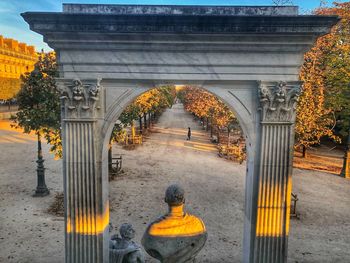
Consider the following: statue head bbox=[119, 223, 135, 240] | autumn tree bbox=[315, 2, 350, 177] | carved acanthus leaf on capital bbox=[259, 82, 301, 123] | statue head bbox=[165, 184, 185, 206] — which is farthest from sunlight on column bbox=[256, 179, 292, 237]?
autumn tree bbox=[315, 2, 350, 177]

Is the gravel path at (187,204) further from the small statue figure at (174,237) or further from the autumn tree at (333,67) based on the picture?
the small statue figure at (174,237)

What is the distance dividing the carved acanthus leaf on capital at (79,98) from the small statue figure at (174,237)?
3.15 meters

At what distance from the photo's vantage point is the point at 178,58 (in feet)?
17.4

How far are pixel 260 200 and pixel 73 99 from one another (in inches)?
153

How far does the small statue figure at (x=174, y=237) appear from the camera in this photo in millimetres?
2730

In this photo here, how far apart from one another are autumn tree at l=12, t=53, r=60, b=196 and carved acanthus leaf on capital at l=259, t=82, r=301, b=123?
8290 millimetres

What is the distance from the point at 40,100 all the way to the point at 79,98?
788 centimetres

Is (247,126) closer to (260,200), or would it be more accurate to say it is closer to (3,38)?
(260,200)

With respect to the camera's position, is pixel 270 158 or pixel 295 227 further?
pixel 295 227

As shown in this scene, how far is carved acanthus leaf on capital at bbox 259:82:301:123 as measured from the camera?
536cm

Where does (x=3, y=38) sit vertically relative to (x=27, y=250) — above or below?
above

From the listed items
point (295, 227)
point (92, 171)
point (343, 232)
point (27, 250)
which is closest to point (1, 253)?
point (27, 250)

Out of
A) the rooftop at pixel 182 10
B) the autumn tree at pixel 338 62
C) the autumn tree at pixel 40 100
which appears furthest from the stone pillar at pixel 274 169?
the autumn tree at pixel 338 62

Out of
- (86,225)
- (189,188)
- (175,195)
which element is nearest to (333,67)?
(189,188)
